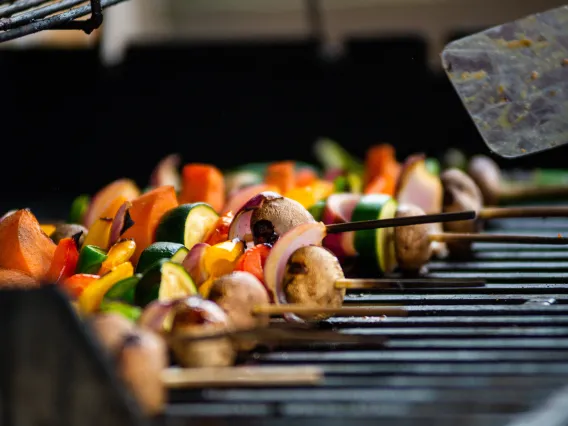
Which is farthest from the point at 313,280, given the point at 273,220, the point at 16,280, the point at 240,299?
the point at 16,280

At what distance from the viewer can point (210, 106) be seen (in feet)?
22.6

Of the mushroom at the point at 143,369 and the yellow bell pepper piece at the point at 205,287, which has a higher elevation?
the mushroom at the point at 143,369

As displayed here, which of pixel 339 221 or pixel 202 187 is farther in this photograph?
pixel 202 187

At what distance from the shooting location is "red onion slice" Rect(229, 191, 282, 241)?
2652mm

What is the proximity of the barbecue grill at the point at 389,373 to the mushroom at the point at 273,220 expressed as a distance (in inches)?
→ 15.5

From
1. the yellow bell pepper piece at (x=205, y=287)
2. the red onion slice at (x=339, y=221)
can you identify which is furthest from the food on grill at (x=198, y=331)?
the red onion slice at (x=339, y=221)

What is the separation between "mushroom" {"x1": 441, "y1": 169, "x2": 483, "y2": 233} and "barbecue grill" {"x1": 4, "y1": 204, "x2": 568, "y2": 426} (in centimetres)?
96

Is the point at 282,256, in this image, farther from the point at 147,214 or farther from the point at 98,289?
the point at 147,214

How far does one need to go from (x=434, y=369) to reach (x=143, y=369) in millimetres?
619

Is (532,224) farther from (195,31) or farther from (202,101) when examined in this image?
(195,31)

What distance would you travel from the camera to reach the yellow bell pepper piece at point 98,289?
7.07ft

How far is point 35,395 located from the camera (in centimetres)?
152

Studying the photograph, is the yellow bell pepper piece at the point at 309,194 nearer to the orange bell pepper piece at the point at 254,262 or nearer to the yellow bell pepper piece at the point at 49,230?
the orange bell pepper piece at the point at 254,262

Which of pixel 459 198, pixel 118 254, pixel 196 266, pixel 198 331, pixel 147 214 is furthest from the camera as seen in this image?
pixel 459 198
